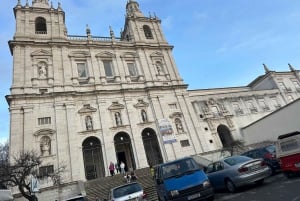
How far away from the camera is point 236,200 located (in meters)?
7.51

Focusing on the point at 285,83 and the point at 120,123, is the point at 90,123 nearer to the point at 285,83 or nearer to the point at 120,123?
the point at 120,123

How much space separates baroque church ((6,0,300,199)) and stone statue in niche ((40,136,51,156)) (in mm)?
90

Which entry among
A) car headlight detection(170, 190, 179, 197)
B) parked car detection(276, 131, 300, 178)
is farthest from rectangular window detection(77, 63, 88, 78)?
parked car detection(276, 131, 300, 178)

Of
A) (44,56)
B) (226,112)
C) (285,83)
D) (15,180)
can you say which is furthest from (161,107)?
(285,83)

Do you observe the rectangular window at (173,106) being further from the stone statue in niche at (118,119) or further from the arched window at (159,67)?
the stone statue in niche at (118,119)

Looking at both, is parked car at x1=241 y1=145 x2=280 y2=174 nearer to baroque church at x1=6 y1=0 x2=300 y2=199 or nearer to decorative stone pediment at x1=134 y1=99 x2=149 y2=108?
baroque church at x1=6 y1=0 x2=300 y2=199

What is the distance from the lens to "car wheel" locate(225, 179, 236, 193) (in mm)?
8966

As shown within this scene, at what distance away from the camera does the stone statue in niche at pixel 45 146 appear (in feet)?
70.6

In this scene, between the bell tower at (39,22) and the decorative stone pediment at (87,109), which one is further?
the bell tower at (39,22)

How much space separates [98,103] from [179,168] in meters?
18.9

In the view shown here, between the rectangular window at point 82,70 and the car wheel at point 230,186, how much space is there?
73.6 feet

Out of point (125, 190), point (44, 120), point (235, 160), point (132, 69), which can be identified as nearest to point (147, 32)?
point (132, 69)

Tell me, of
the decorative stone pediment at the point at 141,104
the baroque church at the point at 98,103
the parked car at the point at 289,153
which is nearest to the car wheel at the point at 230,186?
the parked car at the point at 289,153

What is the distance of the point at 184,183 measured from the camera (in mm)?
7340
